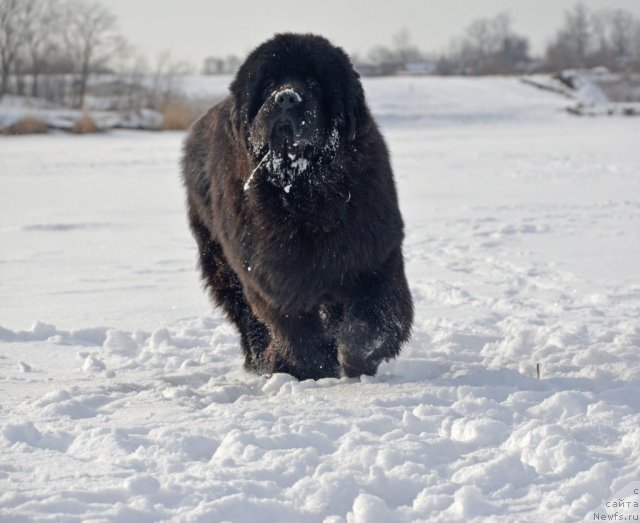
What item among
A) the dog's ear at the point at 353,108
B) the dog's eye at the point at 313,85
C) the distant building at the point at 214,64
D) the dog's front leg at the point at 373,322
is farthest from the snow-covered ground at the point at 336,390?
the distant building at the point at 214,64

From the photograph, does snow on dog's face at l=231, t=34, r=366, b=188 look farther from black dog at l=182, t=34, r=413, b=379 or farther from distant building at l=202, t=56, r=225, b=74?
distant building at l=202, t=56, r=225, b=74

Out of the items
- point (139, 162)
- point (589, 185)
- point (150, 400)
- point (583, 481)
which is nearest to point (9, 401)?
point (150, 400)

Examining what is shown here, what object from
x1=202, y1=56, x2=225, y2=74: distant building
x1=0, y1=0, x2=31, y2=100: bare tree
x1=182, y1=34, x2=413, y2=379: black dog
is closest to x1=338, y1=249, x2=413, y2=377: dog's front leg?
x1=182, y1=34, x2=413, y2=379: black dog

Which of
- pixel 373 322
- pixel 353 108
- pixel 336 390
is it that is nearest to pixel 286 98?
pixel 353 108

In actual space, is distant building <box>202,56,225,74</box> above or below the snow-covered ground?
above

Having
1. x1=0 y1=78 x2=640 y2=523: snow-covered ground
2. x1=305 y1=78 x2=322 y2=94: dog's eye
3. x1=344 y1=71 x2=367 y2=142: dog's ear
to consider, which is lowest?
x1=0 y1=78 x2=640 y2=523: snow-covered ground

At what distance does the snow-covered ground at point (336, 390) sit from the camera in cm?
251

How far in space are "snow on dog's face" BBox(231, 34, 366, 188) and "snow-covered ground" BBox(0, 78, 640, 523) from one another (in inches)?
38.3

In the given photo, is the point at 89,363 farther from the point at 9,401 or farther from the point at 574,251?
the point at 574,251

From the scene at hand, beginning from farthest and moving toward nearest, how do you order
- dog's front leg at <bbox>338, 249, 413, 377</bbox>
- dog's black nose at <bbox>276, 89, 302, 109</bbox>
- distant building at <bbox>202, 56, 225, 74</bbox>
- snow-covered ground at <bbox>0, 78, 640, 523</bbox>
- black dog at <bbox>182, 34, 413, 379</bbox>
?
distant building at <bbox>202, 56, 225, 74</bbox>, dog's front leg at <bbox>338, 249, 413, 377</bbox>, black dog at <bbox>182, 34, 413, 379</bbox>, dog's black nose at <bbox>276, 89, 302, 109</bbox>, snow-covered ground at <bbox>0, 78, 640, 523</bbox>

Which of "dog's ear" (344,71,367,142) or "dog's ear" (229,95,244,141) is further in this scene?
"dog's ear" (229,95,244,141)

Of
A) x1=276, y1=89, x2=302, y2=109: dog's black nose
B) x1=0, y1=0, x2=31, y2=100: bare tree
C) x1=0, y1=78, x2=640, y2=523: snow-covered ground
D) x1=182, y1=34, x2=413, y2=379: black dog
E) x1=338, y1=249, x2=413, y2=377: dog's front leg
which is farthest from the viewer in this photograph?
x1=0, y1=0, x2=31, y2=100: bare tree

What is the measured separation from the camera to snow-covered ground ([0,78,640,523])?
2514mm

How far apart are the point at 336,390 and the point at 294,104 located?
1207 mm
